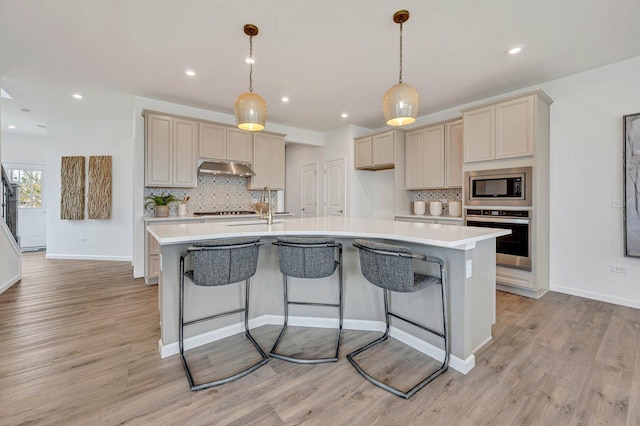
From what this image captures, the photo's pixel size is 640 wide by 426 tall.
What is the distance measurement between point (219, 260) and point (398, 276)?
121 cm

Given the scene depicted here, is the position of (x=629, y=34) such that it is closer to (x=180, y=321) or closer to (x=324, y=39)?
(x=324, y=39)

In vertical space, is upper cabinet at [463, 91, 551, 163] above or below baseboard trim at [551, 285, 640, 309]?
above

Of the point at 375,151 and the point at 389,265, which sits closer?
the point at 389,265

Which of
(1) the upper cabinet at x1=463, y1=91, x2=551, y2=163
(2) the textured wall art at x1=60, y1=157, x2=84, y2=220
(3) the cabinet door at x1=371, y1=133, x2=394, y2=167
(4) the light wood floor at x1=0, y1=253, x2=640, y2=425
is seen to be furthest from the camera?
(2) the textured wall art at x1=60, y1=157, x2=84, y2=220

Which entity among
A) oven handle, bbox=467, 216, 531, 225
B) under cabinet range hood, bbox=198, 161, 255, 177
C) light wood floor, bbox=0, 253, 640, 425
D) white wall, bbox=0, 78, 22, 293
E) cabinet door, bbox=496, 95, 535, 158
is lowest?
light wood floor, bbox=0, 253, 640, 425

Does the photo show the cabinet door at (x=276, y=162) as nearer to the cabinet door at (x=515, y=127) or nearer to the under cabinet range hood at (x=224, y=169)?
the under cabinet range hood at (x=224, y=169)

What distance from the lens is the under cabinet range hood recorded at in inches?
179

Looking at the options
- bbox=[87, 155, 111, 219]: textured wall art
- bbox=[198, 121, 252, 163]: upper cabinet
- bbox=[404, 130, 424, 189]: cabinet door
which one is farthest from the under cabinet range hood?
bbox=[404, 130, 424, 189]: cabinet door

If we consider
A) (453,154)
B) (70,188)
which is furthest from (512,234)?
(70,188)

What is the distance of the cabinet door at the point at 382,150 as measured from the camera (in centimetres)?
500

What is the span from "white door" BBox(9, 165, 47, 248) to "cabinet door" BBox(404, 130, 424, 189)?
8.34m

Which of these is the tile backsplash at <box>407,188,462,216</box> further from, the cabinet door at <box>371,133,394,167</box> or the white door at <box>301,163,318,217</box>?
the white door at <box>301,163,318,217</box>

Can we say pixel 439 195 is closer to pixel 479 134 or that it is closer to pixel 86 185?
pixel 479 134

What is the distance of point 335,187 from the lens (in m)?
5.92
